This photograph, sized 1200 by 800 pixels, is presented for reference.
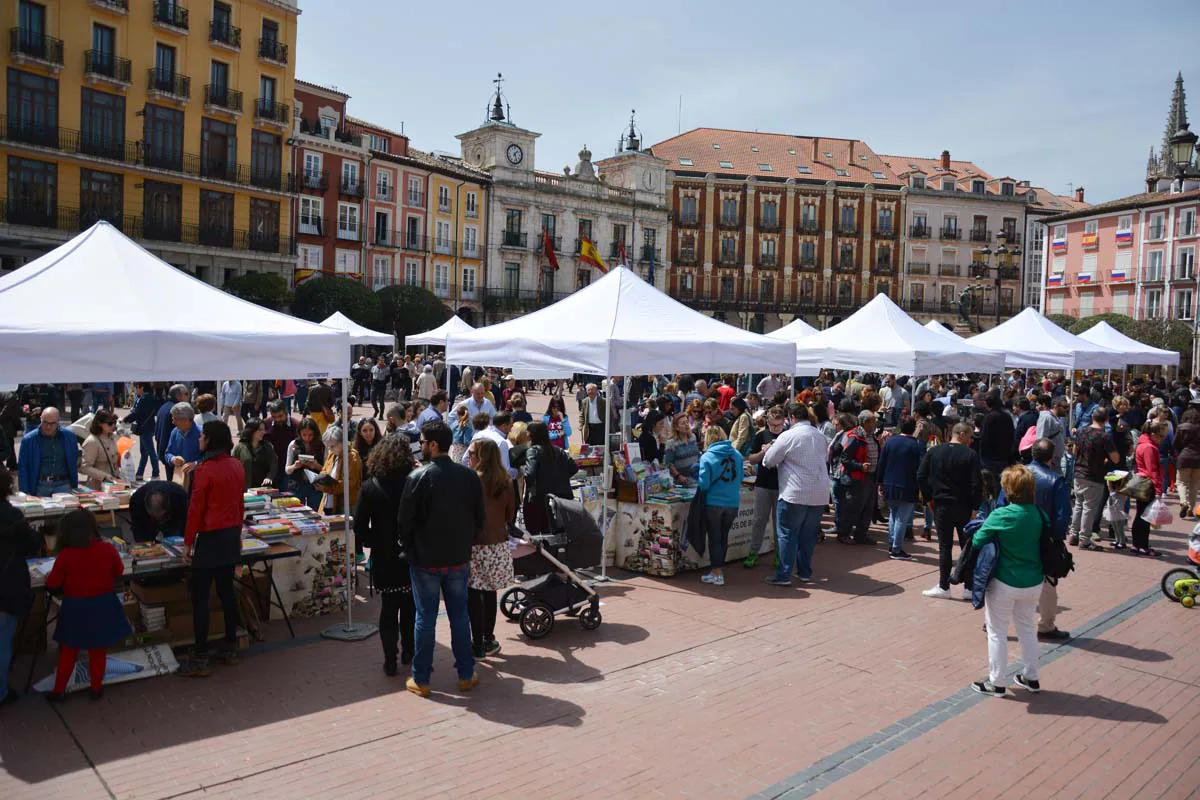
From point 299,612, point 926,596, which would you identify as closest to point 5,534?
point 299,612

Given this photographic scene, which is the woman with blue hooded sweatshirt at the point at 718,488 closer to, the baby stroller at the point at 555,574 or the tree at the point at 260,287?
the baby stroller at the point at 555,574

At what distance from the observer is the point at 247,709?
5.73 meters

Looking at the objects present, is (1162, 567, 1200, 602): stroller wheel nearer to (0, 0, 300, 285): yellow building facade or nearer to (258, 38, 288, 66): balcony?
(0, 0, 300, 285): yellow building facade

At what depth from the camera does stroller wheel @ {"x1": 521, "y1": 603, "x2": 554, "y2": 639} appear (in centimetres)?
719

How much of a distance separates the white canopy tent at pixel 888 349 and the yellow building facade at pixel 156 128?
1075 inches

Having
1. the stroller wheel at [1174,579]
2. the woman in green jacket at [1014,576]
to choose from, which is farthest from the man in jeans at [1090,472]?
the woman in green jacket at [1014,576]

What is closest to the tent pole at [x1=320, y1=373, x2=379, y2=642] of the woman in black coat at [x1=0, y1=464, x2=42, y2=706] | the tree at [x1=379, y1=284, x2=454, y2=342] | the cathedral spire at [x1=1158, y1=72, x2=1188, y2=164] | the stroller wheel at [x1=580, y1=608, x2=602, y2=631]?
the stroller wheel at [x1=580, y1=608, x2=602, y2=631]

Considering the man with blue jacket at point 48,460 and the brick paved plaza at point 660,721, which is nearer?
the brick paved plaza at point 660,721

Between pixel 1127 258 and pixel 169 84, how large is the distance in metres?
48.0

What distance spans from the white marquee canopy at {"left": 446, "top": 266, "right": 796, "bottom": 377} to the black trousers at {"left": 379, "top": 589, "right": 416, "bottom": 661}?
10.2 feet

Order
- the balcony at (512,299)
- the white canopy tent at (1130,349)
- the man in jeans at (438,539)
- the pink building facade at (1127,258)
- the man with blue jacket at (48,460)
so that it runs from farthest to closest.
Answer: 1. the balcony at (512,299)
2. the pink building facade at (1127,258)
3. the white canopy tent at (1130,349)
4. the man with blue jacket at (48,460)
5. the man in jeans at (438,539)

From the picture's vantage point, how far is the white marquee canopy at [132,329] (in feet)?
19.4

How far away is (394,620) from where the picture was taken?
6363mm

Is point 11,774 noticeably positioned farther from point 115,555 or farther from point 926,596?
point 926,596
